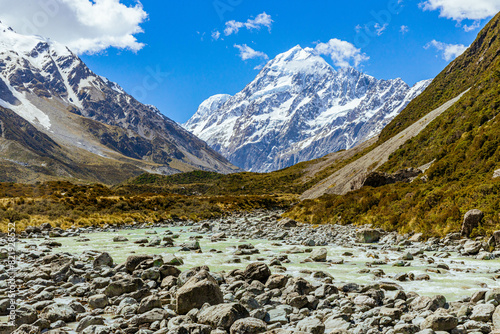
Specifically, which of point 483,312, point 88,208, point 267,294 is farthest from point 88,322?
point 88,208

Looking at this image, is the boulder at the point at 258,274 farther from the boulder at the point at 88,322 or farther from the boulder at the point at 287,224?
the boulder at the point at 287,224

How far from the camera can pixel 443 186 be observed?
27797 mm

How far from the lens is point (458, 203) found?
23.1 meters

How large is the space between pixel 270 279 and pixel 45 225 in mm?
32680

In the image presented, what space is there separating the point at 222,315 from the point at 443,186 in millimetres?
25719

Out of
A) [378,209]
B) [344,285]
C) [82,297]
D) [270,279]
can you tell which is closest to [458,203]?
[378,209]

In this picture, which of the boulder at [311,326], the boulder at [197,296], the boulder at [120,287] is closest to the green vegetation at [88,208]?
the boulder at [120,287]

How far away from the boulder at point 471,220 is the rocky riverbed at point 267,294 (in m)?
1.14

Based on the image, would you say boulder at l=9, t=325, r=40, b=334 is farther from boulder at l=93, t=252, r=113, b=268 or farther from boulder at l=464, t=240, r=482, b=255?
boulder at l=464, t=240, r=482, b=255

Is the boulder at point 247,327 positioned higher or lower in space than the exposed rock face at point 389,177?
lower

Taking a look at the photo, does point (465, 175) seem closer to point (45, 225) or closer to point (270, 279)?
point (270, 279)

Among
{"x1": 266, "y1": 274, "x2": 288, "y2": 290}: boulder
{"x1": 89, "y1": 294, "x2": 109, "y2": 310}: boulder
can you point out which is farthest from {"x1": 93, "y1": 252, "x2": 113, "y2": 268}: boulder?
{"x1": 266, "y1": 274, "x2": 288, "y2": 290}: boulder

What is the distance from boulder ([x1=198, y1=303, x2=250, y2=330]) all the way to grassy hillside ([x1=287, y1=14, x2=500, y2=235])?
1762cm

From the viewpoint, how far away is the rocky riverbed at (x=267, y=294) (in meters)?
8.60
